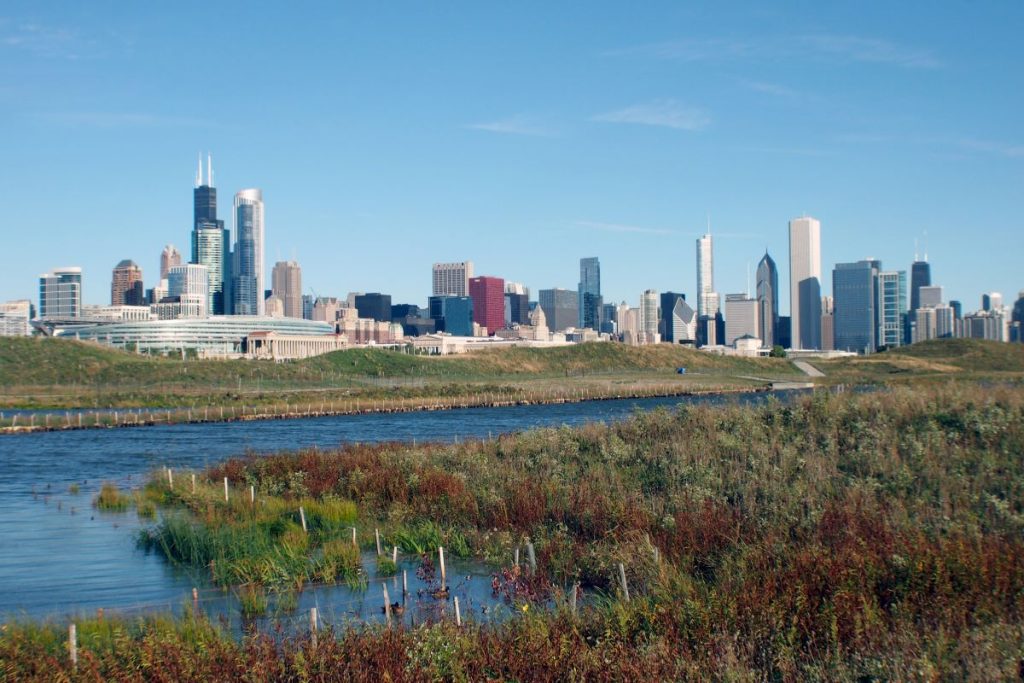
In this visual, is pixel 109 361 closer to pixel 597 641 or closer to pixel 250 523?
pixel 250 523

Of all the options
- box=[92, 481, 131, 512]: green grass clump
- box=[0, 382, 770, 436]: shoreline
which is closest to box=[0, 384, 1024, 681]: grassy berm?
box=[92, 481, 131, 512]: green grass clump

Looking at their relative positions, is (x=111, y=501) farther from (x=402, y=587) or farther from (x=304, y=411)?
(x=304, y=411)

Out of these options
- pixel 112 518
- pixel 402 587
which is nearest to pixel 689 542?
pixel 402 587

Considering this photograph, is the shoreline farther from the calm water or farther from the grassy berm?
the grassy berm

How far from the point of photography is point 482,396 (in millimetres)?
91062

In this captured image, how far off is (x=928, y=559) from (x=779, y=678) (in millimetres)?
3812

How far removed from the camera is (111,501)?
2825 cm

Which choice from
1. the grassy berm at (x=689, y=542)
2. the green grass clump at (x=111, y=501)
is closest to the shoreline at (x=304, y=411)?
the green grass clump at (x=111, y=501)

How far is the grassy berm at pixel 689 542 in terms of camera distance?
1066 cm

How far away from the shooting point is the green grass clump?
1099 inches

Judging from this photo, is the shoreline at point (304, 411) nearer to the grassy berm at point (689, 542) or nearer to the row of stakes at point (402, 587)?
the grassy berm at point (689, 542)

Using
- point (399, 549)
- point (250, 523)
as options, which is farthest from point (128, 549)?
Result: point (399, 549)

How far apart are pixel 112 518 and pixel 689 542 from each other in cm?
1684

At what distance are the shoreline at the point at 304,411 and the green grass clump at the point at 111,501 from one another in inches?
1290
